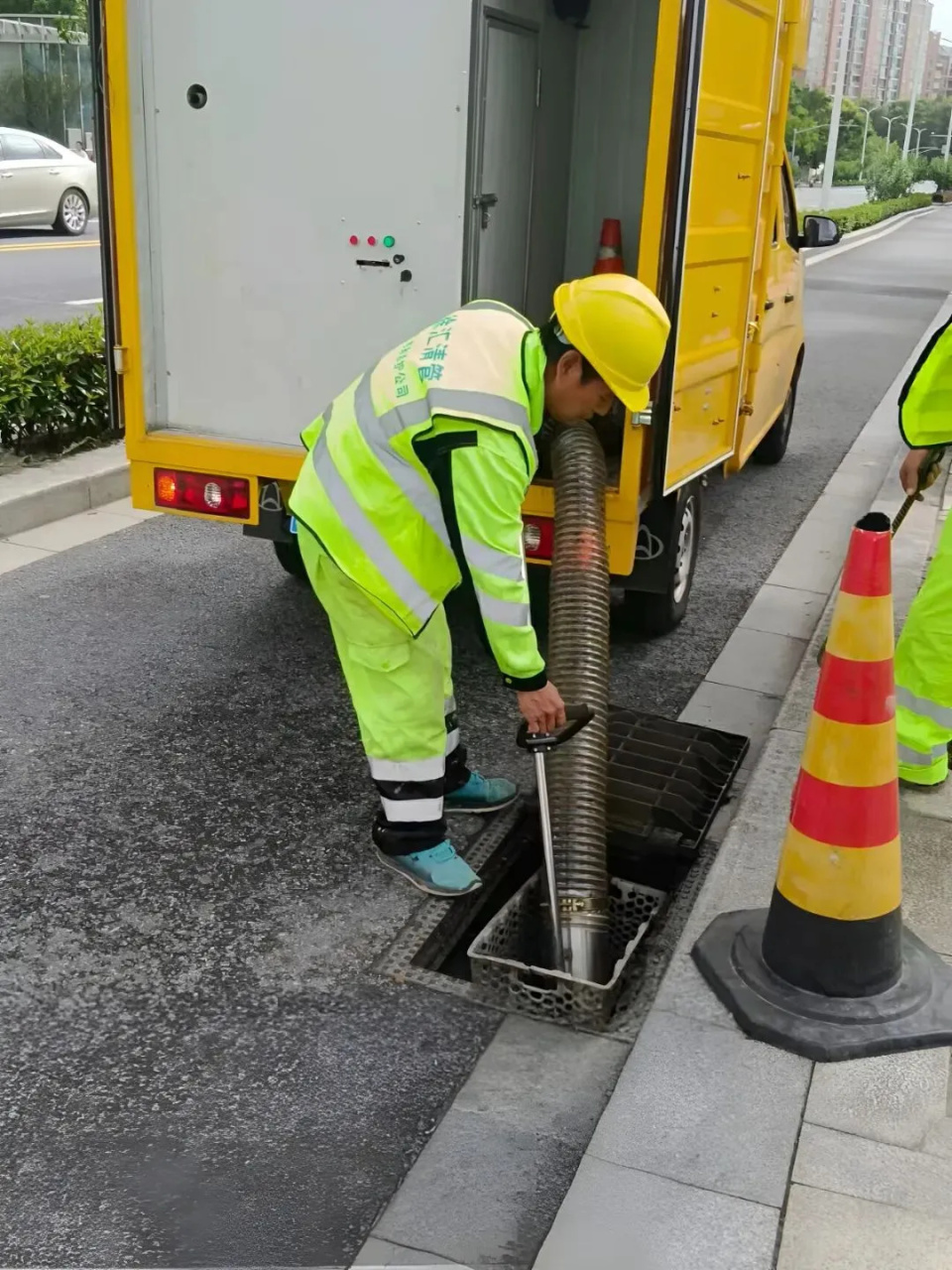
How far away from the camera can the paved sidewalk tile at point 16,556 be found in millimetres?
5981

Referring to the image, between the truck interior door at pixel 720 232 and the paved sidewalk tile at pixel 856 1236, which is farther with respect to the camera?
the truck interior door at pixel 720 232

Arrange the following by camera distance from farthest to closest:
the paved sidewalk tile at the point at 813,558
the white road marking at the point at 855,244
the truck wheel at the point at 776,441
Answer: the white road marking at the point at 855,244, the truck wheel at the point at 776,441, the paved sidewalk tile at the point at 813,558

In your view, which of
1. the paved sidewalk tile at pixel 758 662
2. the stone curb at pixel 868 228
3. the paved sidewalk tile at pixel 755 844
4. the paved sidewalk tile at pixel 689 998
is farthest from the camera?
the stone curb at pixel 868 228

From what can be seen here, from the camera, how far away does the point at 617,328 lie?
3.06 meters

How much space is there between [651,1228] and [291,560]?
156 inches

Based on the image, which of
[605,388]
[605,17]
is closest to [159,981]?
[605,388]

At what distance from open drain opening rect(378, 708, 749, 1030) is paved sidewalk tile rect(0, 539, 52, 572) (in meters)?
2.98

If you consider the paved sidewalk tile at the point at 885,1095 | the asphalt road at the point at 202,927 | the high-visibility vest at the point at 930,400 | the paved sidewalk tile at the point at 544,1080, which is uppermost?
the high-visibility vest at the point at 930,400

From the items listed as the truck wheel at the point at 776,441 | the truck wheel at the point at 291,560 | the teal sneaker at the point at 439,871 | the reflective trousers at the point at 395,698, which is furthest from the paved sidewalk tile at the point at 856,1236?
the truck wheel at the point at 776,441

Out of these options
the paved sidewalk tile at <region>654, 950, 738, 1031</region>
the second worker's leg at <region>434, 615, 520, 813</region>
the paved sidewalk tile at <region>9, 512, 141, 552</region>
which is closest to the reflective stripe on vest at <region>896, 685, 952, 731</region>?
the second worker's leg at <region>434, 615, 520, 813</region>

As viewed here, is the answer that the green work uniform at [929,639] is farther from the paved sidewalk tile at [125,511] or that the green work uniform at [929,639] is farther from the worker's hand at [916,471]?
the paved sidewalk tile at [125,511]

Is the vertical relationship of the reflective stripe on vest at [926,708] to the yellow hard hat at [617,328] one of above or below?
below

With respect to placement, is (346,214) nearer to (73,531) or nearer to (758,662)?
(758,662)

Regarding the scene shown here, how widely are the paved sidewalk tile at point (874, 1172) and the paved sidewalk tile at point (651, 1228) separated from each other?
155 millimetres
